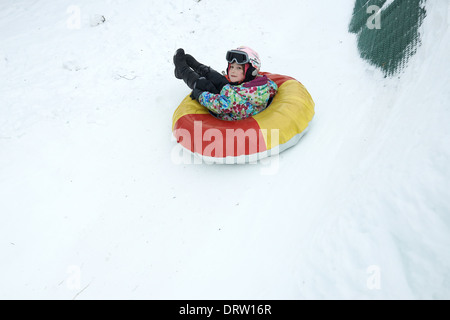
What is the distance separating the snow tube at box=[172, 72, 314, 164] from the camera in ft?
8.82

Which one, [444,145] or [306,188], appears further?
[306,188]

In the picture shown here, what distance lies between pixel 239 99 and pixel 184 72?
2.76ft

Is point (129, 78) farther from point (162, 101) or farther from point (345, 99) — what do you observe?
point (345, 99)

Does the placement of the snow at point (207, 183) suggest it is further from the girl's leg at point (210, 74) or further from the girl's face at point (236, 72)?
the girl's face at point (236, 72)

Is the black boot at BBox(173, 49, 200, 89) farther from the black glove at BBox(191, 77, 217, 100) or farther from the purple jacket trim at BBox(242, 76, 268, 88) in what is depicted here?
the purple jacket trim at BBox(242, 76, 268, 88)

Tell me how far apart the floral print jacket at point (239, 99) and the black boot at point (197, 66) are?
A: 60cm

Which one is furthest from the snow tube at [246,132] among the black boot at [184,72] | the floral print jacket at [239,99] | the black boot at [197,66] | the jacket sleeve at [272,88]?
the black boot at [197,66]

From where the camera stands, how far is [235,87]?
2.96 meters

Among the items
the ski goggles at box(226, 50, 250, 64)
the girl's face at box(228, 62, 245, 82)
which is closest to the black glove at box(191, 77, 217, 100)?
the girl's face at box(228, 62, 245, 82)

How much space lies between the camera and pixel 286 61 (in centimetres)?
437

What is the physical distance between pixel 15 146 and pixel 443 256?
369 cm

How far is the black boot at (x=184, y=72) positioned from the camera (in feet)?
10.8

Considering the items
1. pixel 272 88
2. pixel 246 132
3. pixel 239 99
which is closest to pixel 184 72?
pixel 239 99
